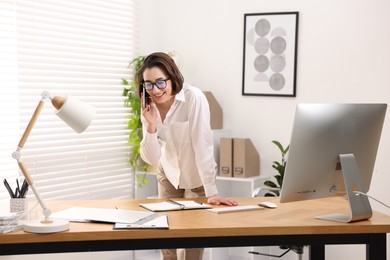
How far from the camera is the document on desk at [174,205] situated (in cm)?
299

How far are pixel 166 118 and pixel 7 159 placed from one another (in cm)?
131

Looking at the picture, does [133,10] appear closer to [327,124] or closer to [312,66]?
[312,66]

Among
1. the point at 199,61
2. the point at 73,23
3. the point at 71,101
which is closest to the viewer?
the point at 71,101

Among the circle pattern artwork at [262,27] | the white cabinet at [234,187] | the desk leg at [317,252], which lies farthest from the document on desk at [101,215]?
the circle pattern artwork at [262,27]

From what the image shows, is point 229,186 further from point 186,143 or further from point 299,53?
point 186,143

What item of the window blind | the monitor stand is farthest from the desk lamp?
the window blind

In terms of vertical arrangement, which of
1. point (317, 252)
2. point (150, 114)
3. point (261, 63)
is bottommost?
point (317, 252)

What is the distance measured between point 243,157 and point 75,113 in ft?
8.97

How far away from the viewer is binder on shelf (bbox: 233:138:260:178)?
5.10m

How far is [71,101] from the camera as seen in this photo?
2525mm

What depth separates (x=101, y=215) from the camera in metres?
2.80

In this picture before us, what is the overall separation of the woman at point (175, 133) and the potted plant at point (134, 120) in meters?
1.64

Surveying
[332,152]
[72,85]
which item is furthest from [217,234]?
[72,85]

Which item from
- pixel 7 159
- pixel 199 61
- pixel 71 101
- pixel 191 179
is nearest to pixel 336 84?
pixel 199 61
